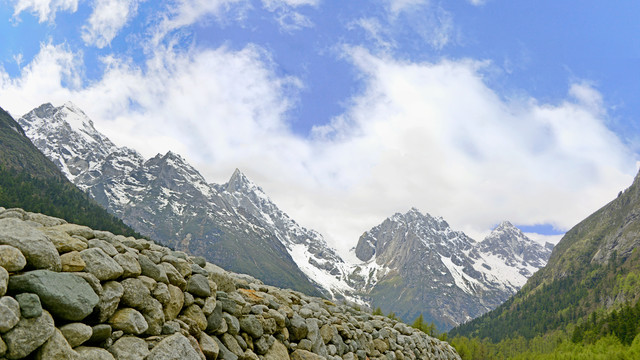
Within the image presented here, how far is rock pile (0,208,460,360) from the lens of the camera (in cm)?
598

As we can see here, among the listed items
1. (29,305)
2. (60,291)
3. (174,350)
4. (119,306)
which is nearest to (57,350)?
(29,305)

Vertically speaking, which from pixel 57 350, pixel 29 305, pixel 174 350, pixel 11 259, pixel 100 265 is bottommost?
pixel 57 350

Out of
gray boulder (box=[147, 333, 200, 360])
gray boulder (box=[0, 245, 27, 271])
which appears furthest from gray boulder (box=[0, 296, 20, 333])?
gray boulder (box=[147, 333, 200, 360])

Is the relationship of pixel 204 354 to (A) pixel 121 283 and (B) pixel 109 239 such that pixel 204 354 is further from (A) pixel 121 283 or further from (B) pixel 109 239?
(B) pixel 109 239

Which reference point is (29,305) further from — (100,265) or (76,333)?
(100,265)

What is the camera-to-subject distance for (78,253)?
7.58 metres

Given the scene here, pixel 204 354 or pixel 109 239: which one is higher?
pixel 109 239

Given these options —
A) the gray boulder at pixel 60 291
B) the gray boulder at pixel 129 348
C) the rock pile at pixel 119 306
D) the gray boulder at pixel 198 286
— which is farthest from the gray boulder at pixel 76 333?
the gray boulder at pixel 198 286

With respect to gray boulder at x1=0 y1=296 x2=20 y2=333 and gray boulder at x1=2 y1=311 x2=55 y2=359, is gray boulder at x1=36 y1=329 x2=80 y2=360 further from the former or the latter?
gray boulder at x1=0 y1=296 x2=20 y2=333

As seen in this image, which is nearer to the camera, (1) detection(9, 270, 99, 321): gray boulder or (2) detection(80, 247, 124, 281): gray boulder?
(1) detection(9, 270, 99, 321): gray boulder

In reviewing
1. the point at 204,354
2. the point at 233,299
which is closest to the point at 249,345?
the point at 233,299

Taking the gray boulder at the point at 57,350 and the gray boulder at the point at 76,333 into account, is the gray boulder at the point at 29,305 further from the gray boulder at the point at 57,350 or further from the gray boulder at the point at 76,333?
the gray boulder at the point at 76,333

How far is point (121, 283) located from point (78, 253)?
0.99 metres

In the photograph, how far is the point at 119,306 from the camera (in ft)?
25.8
